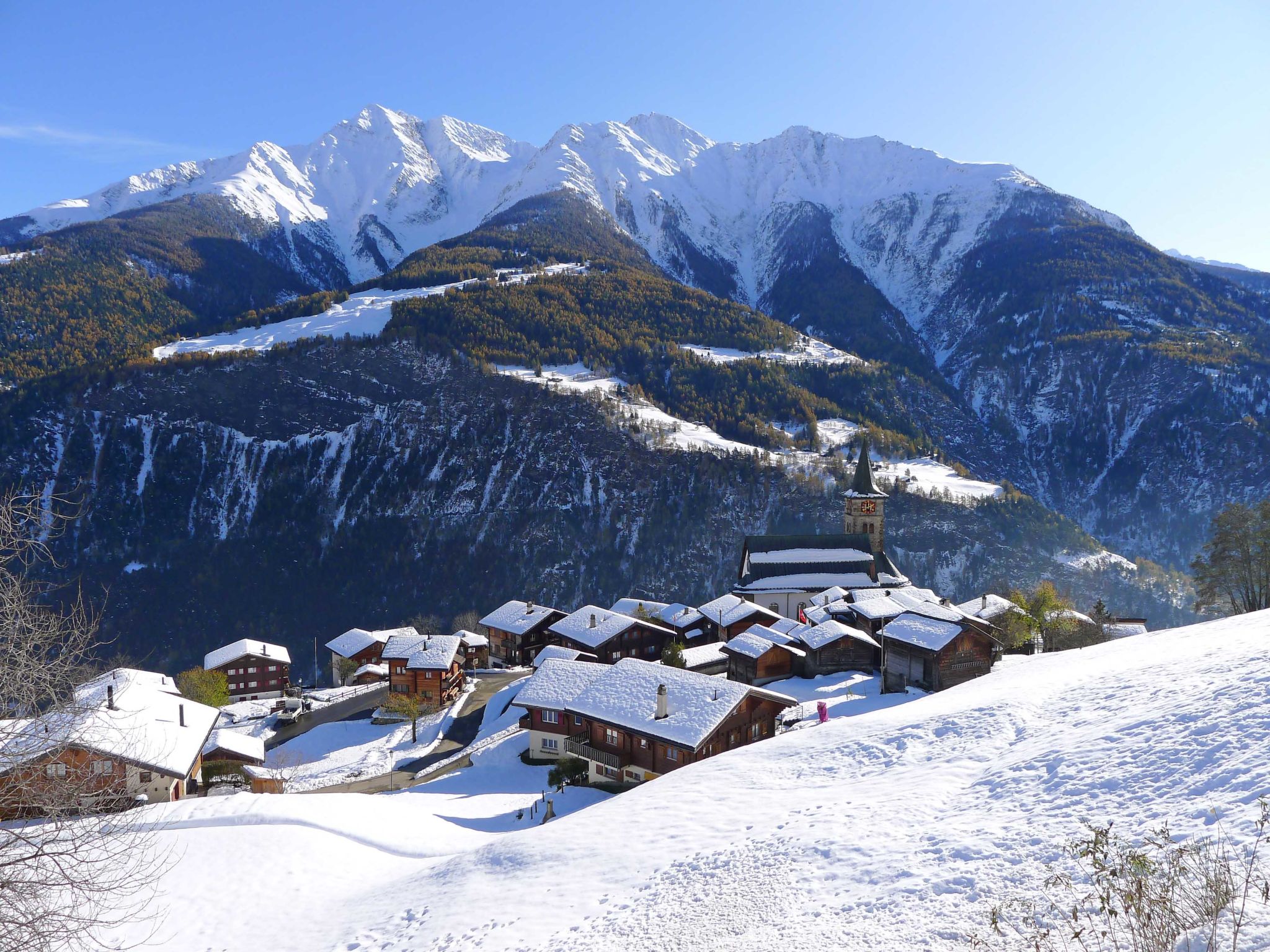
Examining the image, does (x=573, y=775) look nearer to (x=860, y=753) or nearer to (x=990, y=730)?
(x=860, y=753)

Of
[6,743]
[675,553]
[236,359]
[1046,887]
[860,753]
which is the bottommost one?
[675,553]

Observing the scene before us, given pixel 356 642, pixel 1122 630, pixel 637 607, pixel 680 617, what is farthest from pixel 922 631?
pixel 356 642

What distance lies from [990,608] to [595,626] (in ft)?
112

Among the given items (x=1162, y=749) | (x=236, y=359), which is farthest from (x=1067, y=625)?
(x=236, y=359)

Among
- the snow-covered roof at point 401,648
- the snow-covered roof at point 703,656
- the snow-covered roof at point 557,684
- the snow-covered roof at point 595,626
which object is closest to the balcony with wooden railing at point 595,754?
the snow-covered roof at point 557,684

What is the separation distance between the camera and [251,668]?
8212 centimetres

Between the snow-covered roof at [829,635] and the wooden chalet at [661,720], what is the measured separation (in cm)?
1265

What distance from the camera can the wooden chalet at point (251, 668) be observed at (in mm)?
80062

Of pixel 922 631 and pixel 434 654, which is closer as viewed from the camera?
pixel 922 631

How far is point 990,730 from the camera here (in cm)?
2014

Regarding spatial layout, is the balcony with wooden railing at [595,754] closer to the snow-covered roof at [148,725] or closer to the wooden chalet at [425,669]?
the snow-covered roof at [148,725]

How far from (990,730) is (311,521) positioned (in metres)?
179

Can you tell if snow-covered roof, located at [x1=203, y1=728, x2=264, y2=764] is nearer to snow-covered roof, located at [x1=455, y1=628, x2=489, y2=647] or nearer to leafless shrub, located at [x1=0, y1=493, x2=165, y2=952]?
snow-covered roof, located at [x1=455, y1=628, x2=489, y2=647]

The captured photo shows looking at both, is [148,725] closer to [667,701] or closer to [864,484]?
[667,701]
